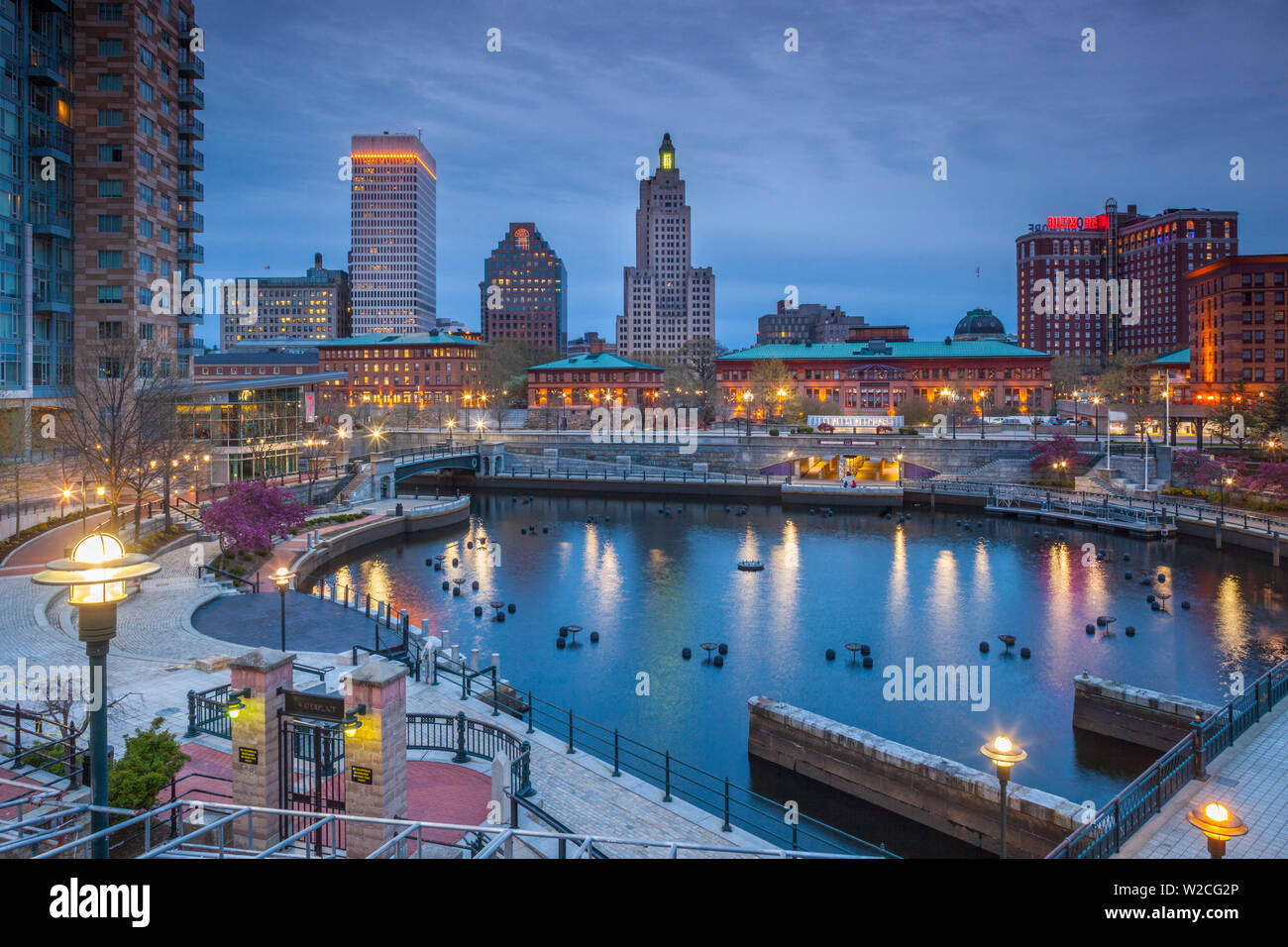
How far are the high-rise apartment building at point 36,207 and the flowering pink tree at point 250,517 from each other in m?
24.3

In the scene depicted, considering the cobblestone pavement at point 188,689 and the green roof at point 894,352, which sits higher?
the green roof at point 894,352

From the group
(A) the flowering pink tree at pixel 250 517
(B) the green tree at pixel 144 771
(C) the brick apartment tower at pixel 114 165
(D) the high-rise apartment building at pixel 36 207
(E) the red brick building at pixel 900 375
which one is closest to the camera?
(B) the green tree at pixel 144 771

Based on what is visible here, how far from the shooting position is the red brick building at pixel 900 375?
114938 millimetres

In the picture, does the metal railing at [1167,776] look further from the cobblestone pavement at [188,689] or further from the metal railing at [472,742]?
the metal railing at [472,742]

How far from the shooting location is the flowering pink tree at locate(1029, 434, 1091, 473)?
2803 inches

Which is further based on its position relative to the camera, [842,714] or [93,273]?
[93,273]

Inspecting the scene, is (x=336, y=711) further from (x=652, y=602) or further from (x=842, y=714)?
(x=652, y=602)

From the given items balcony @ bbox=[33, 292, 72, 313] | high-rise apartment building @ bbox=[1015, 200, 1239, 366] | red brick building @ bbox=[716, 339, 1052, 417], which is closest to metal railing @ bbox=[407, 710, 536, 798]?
balcony @ bbox=[33, 292, 72, 313]

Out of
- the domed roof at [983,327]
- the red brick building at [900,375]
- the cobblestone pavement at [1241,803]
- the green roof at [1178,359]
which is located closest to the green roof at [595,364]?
the red brick building at [900,375]

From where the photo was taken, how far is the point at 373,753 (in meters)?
11.8
